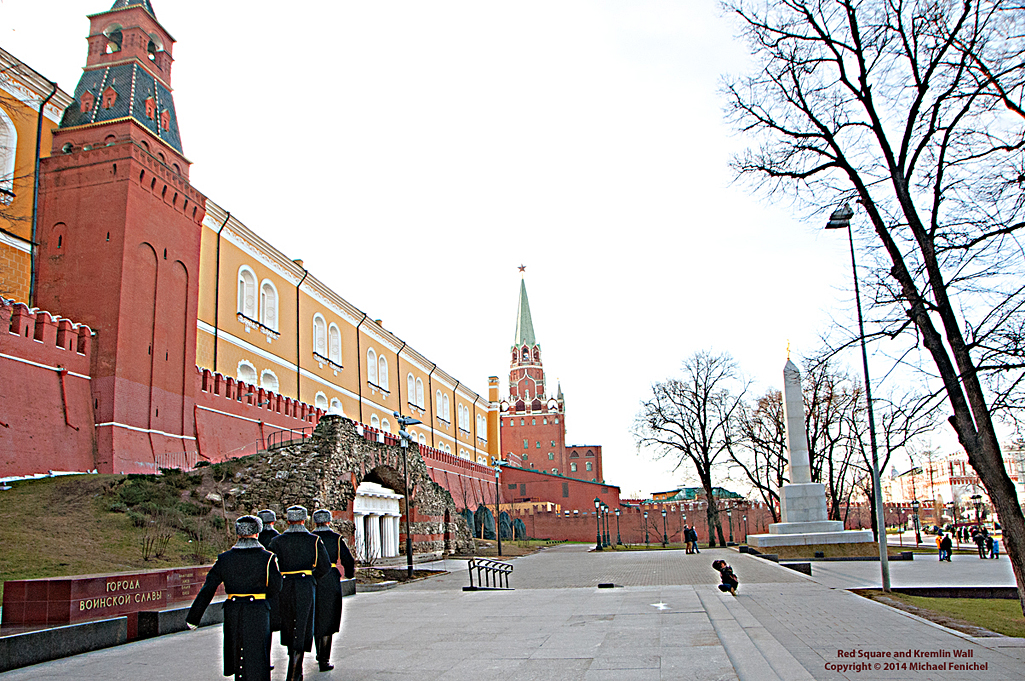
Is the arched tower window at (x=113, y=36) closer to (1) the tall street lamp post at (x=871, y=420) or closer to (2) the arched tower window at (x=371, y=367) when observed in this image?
(1) the tall street lamp post at (x=871, y=420)

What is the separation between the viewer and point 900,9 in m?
11.0

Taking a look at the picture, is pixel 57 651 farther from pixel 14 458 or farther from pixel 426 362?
pixel 426 362

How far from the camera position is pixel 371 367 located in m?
51.4

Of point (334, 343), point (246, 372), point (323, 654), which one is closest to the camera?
point (323, 654)

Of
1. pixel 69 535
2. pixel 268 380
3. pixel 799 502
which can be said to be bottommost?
pixel 799 502

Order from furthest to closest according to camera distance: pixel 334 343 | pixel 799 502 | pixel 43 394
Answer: pixel 334 343, pixel 799 502, pixel 43 394

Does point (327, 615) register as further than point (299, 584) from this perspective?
Yes

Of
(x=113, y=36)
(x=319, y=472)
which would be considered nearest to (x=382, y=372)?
(x=113, y=36)

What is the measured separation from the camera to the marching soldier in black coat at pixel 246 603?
6430 mm

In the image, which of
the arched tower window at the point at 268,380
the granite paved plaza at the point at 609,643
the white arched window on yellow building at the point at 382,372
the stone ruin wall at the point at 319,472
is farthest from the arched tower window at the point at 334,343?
the granite paved plaza at the point at 609,643

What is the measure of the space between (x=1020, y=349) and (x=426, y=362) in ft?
181

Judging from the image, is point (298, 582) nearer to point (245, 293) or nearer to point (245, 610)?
point (245, 610)

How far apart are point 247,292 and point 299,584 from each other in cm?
2985

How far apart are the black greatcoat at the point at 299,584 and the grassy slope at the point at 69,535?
7649 millimetres
